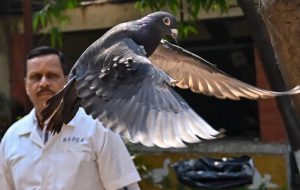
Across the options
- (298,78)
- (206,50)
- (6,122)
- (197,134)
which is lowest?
(6,122)

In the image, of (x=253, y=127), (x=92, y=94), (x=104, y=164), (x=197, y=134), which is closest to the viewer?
(x=197, y=134)

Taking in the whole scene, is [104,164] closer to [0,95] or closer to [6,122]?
[6,122]

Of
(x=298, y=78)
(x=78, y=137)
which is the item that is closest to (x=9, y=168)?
(x=78, y=137)

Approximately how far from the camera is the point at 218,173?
6758mm

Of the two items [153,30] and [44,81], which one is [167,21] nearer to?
[153,30]

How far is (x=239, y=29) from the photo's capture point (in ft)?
27.1

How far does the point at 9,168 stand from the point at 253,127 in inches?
230

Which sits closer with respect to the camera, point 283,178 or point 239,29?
point 283,178

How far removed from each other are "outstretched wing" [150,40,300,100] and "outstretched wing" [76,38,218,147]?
0.29 meters

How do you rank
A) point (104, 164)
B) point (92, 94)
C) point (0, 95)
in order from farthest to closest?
point (0, 95), point (104, 164), point (92, 94)

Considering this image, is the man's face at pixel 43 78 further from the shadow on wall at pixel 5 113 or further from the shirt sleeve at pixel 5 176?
the shadow on wall at pixel 5 113

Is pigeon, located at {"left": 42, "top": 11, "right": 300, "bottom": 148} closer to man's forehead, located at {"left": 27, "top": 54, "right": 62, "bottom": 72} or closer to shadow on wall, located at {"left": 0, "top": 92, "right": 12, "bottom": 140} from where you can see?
man's forehead, located at {"left": 27, "top": 54, "right": 62, "bottom": 72}

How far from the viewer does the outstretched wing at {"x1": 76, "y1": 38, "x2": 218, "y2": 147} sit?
2.28 meters

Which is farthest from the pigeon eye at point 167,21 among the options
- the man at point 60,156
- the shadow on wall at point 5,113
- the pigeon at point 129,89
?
the shadow on wall at point 5,113
